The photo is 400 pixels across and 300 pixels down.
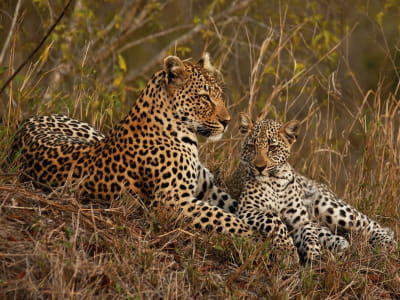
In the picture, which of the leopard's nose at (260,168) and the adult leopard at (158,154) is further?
the leopard's nose at (260,168)

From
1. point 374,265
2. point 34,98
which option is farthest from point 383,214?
point 34,98

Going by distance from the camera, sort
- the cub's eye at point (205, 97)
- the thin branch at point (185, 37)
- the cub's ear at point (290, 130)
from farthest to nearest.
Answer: the thin branch at point (185, 37)
the cub's ear at point (290, 130)
the cub's eye at point (205, 97)

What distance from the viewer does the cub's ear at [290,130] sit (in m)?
8.41

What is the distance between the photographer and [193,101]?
7957 mm

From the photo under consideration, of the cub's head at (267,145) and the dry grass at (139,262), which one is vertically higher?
the cub's head at (267,145)

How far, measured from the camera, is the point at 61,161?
313 inches

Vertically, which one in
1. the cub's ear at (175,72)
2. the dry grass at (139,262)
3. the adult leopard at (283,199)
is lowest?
the dry grass at (139,262)

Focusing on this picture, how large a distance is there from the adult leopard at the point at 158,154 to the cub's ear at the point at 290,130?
733mm

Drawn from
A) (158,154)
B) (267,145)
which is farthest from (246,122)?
(158,154)

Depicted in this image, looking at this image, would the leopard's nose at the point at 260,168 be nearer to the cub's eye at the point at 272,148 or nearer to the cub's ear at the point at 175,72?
the cub's eye at the point at 272,148

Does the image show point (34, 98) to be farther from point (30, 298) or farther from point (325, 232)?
point (30, 298)

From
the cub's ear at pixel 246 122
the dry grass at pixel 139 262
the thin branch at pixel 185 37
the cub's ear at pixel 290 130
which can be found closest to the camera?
the dry grass at pixel 139 262

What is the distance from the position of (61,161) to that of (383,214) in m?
3.55

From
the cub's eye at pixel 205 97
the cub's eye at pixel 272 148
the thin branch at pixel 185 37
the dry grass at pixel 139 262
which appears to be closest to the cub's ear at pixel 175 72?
the cub's eye at pixel 205 97
